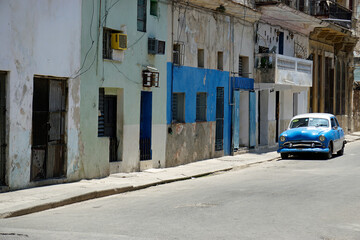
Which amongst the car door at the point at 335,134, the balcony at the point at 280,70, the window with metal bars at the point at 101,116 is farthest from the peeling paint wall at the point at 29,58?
the balcony at the point at 280,70

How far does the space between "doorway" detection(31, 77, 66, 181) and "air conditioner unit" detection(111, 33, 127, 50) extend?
7.34ft

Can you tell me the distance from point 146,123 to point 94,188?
541 cm

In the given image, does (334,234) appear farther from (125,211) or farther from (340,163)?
(340,163)

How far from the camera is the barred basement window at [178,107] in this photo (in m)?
21.1

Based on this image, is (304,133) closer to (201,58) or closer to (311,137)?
(311,137)

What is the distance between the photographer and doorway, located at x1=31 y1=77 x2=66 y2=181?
1460 centimetres

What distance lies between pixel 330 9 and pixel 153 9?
18368 millimetres

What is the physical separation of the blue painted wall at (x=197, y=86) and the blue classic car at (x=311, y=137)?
243 centimetres

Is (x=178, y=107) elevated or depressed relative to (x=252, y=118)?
elevated

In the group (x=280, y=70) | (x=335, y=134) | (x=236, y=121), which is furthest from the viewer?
(x=280, y=70)

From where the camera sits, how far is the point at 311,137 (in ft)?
74.0

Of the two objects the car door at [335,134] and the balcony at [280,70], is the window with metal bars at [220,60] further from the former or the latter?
the car door at [335,134]

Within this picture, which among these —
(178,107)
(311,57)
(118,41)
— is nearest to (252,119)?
(178,107)

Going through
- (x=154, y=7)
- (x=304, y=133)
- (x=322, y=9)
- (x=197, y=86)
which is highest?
(x=322, y=9)
